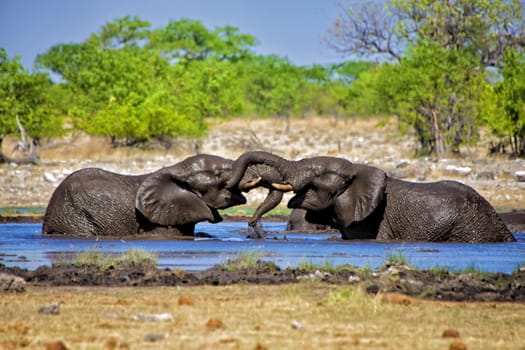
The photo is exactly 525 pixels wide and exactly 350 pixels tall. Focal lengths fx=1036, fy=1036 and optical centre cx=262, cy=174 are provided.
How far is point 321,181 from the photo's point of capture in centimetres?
1955

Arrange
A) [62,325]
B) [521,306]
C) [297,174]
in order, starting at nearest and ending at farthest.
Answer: [62,325], [521,306], [297,174]

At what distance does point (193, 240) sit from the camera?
20453mm

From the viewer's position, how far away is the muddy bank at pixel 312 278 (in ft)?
41.3

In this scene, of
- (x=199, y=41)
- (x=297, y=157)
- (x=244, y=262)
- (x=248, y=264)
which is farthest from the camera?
(x=199, y=41)

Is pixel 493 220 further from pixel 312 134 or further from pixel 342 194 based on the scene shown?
pixel 312 134

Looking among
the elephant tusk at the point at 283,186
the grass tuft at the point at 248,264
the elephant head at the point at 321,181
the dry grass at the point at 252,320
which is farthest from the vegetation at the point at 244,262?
the elephant head at the point at 321,181

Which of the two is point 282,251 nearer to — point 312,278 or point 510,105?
point 312,278

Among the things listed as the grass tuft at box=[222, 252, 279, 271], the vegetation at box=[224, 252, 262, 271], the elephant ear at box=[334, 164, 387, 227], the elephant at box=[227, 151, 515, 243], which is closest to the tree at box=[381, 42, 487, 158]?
the elephant at box=[227, 151, 515, 243]

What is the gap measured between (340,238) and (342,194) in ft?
4.83

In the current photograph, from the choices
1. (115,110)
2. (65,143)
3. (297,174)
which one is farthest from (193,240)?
(65,143)

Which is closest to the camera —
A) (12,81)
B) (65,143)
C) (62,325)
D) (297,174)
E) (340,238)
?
(62,325)

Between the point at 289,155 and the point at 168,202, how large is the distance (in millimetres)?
34334

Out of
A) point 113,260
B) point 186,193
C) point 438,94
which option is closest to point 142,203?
point 186,193

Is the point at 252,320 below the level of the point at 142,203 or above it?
below
